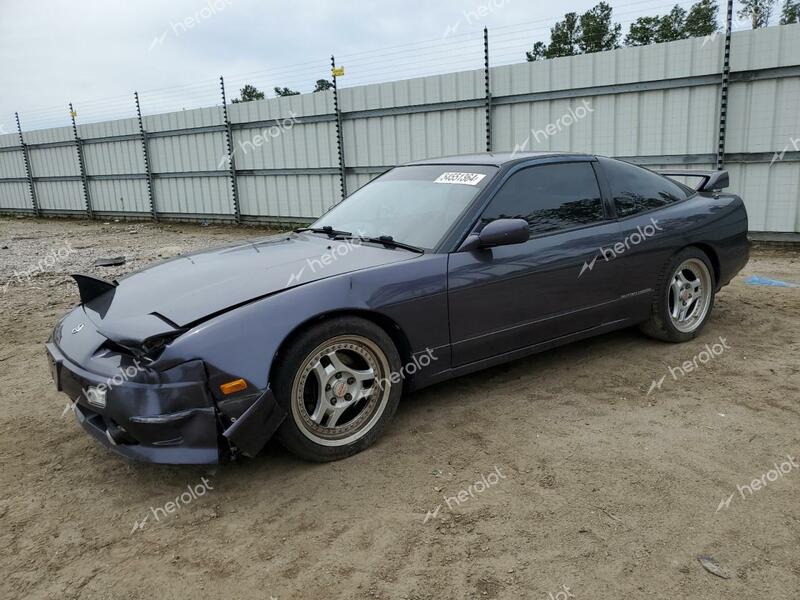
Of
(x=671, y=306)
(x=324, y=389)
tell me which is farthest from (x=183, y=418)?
(x=671, y=306)

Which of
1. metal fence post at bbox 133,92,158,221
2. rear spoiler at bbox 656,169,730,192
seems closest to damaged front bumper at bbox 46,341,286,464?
rear spoiler at bbox 656,169,730,192

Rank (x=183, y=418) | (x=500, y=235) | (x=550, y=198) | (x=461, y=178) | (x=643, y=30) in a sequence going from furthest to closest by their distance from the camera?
(x=643, y=30)
(x=550, y=198)
(x=461, y=178)
(x=500, y=235)
(x=183, y=418)

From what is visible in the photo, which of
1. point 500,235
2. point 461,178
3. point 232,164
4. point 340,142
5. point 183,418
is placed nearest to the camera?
point 183,418

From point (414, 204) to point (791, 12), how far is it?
70.6ft

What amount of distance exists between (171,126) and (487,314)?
1452 centimetres

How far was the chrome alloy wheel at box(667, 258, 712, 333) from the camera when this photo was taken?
4551 mm

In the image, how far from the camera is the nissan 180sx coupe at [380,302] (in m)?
2.66

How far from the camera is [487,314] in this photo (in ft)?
11.4

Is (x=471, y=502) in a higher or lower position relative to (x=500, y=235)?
lower

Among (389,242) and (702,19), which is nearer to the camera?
(389,242)

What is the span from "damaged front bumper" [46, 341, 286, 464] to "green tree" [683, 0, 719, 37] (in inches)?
1051

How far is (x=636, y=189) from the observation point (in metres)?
4.40

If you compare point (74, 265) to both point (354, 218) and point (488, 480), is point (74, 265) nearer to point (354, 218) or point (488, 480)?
point (354, 218)

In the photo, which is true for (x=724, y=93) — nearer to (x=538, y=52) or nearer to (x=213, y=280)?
(x=213, y=280)
